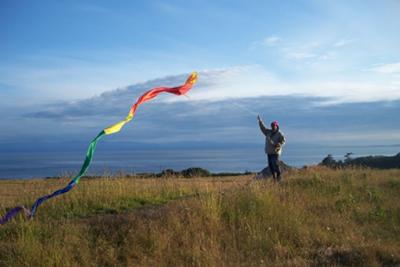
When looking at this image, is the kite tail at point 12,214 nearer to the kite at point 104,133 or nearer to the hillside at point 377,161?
the kite at point 104,133

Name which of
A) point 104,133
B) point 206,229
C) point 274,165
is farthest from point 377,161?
point 104,133

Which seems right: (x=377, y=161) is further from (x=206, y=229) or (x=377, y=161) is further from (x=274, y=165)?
(x=206, y=229)

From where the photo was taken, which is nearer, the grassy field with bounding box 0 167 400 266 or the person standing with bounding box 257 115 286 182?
the grassy field with bounding box 0 167 400 266

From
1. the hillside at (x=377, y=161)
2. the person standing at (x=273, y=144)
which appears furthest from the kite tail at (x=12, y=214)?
the hillside at (x=377, y=161)

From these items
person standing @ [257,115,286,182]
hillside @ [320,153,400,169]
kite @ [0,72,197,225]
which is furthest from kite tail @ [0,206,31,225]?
hillside @ [320,153,400,169]

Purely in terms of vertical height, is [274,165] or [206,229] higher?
[274,165]

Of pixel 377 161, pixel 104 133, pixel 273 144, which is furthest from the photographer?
pixel 377 161

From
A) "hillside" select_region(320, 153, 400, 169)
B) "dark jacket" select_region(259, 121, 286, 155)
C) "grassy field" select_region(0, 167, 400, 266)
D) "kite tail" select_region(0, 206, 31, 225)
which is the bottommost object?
"grassy field" select_region(0, 167, 400, 266)

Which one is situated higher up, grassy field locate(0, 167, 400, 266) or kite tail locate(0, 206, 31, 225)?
kite tail locate(0, 206, 31, 225)

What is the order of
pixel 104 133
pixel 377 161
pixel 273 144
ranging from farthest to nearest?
pixel 377 161 → pixel 273 144 → pixel 104 133

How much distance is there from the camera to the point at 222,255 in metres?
7.64

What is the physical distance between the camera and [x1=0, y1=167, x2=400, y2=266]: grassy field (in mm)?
7496

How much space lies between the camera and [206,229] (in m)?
8.62

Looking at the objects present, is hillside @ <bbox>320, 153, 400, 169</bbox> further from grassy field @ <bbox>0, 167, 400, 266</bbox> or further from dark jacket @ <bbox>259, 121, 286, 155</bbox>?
grassy field @ <bbox>0, 167, 400, 266</bbox>
